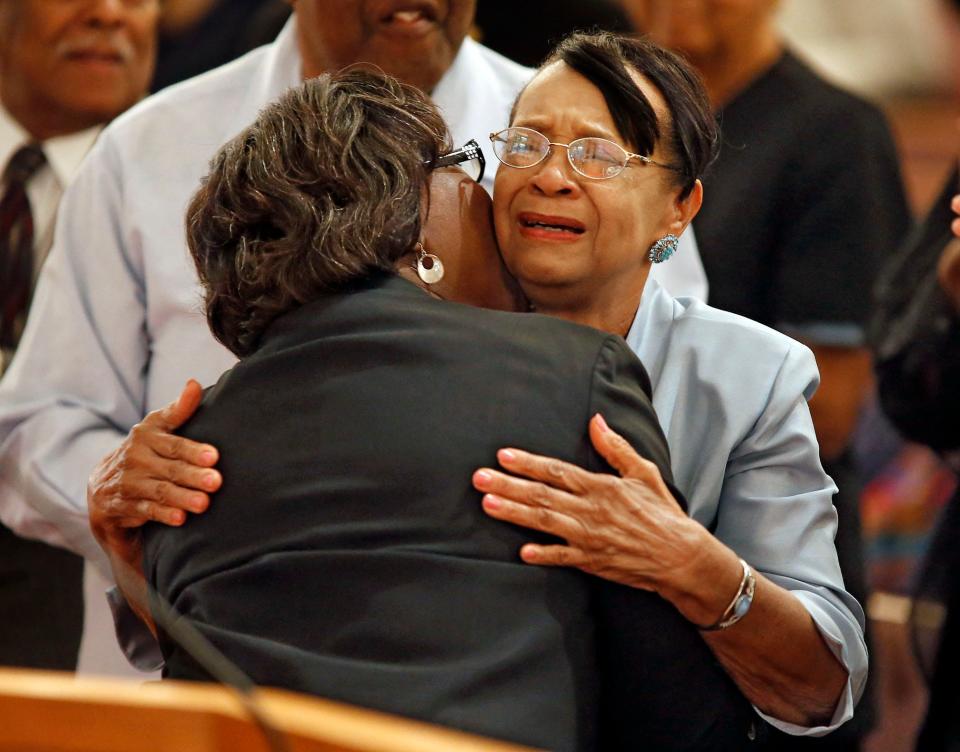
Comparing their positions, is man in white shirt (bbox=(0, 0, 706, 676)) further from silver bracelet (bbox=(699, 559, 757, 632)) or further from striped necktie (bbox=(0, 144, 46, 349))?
silver bracelet (bbox=(699, 559, 757, 632))

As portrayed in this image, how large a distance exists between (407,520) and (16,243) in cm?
142

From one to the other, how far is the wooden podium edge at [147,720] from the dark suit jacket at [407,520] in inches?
9.1

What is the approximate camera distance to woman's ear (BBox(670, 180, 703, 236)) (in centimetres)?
181

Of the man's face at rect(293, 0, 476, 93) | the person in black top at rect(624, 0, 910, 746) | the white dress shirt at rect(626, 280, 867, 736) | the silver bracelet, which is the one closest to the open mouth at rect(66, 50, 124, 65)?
the man's face at rect(293, 0, 476, 93)

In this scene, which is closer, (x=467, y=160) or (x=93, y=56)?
(x=467, y=160)

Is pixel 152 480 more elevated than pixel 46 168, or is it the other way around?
pixel 152 480

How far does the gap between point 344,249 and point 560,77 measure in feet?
1.41

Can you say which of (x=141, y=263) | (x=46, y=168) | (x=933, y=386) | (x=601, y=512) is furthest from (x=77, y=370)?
(x=933, y=386)

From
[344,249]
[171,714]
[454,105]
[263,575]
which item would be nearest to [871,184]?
[454,105]

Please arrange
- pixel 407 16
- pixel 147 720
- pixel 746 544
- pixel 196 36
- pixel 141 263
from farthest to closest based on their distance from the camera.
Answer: pixel 196 36
pixel 141 263
pixel 407 16
pixel 746 544
pixel 147 720

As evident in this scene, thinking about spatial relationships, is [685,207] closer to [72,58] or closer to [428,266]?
[428,266]

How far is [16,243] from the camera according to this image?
2.54 m

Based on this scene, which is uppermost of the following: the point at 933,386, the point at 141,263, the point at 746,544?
the point at 746,544

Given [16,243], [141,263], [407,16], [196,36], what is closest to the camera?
[407,16]
